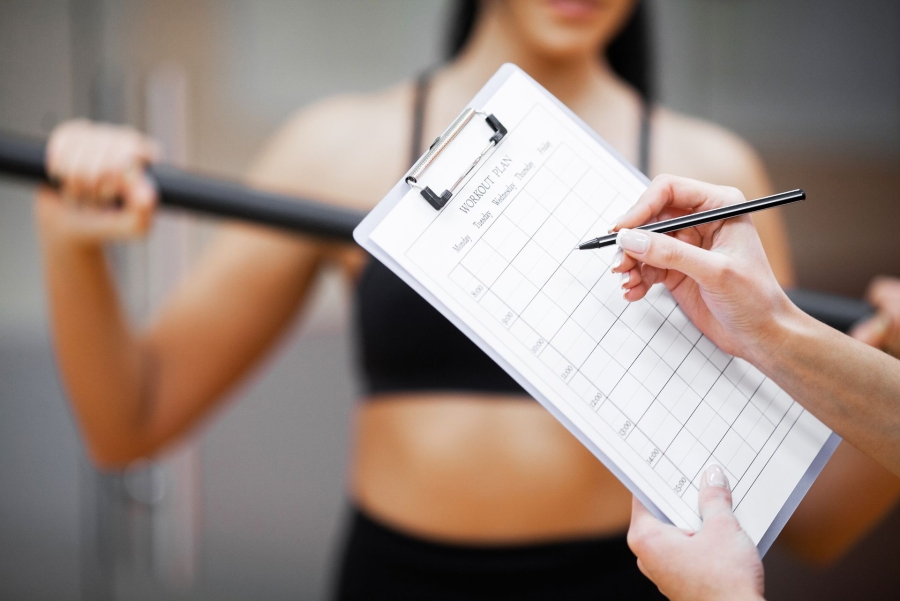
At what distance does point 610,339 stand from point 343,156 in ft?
1.37

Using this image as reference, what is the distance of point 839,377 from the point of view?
0.29 metres

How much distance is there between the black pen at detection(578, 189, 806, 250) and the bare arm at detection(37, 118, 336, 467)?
0.40m

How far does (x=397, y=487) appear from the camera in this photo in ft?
1.98

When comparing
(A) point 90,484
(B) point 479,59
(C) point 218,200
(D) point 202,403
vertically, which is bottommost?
(A) point 90,484

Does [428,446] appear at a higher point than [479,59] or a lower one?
lower

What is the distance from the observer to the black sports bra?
57cm

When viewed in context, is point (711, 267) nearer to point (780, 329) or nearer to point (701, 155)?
point (780, 329)

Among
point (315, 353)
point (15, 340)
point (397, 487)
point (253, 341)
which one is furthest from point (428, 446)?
point (15, 340)

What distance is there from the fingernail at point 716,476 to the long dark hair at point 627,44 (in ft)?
1.60

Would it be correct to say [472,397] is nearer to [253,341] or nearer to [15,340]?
[253,341]

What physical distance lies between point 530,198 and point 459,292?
0.06 meters

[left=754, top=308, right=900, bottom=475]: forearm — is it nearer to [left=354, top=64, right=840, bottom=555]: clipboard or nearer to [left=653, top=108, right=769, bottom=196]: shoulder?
[left=354, top=64, right=840, bottom=555]: clipboard

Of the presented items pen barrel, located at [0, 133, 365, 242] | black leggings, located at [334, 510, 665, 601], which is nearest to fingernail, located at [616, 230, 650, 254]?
pen barrel, located at [0, 133, 365, 242]

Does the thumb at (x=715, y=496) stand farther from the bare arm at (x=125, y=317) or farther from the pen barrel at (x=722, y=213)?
the bare arm at (x=125, y=317)
